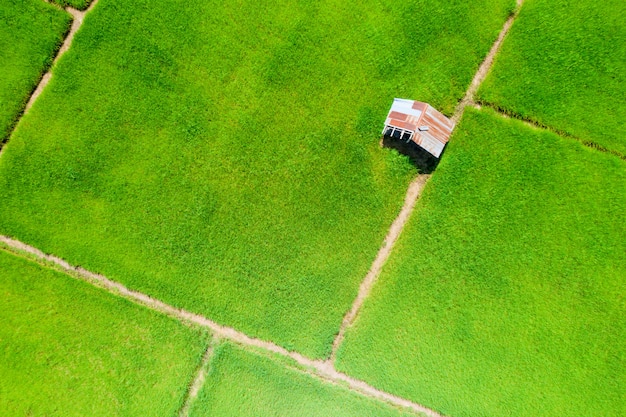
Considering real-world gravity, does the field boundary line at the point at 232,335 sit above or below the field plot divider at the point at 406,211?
below

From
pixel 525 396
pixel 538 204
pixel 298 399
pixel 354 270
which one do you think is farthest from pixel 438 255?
pixel 298 399

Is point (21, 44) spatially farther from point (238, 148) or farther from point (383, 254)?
point (383, 254)

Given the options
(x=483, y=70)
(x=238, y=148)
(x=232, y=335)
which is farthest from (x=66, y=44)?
(x=483, y=70)

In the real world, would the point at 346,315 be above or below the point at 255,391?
above

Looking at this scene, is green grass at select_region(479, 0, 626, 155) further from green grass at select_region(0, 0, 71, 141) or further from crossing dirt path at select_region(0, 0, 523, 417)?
green grass at select_region(0, 0, 71, 141)

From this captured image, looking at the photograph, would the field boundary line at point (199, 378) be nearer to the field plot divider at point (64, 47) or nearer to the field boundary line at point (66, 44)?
the field plot divider at point (64, 47)

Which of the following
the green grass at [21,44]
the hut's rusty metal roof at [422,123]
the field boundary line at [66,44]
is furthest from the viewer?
the field boundary line at [66,44]

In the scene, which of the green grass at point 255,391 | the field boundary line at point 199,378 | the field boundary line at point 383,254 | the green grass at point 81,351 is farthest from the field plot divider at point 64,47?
the field boundary line at point 383,254
